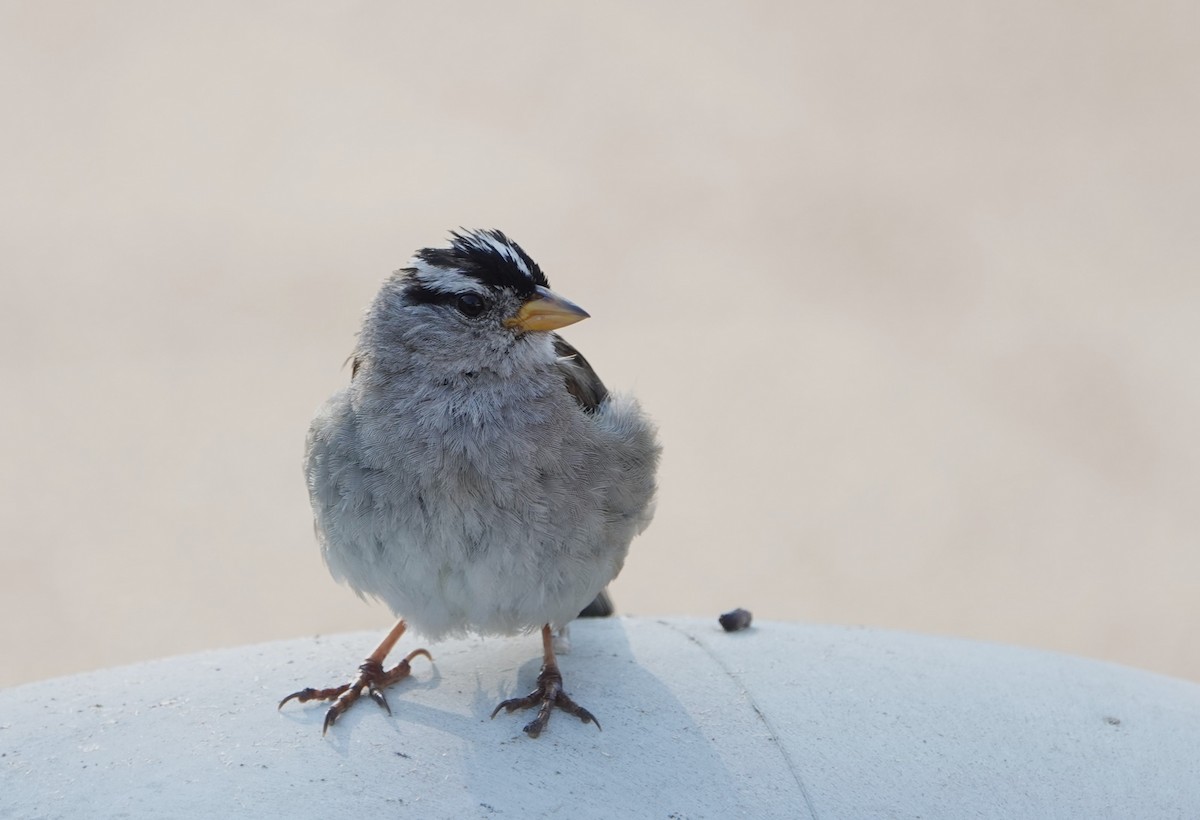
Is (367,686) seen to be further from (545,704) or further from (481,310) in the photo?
(481,310)

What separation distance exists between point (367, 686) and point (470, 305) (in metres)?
1.21

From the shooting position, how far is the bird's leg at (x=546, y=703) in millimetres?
3219

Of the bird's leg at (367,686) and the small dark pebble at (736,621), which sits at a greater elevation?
the small dark pebble at (736,621)

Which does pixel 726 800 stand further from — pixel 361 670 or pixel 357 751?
pixel 361 670

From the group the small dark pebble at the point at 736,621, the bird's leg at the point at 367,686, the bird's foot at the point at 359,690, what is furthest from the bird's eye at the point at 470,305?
the small dark pebble at the point at 736,621

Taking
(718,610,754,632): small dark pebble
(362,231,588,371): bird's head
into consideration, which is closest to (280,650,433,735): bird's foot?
(362,231,588,371): bird's head

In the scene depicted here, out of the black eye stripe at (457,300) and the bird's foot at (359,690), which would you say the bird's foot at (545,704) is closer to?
the bird's foot at (359,690)

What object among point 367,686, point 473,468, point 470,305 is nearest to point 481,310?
point 470,305

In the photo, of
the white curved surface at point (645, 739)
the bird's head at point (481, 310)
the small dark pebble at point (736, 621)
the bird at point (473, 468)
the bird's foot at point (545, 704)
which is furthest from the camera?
the small dark pebble at point (736, 621)

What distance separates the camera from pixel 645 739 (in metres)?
3.12

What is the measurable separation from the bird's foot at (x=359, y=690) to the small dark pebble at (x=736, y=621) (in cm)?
108

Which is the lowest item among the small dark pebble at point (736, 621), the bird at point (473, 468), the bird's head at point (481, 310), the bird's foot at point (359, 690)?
the bird's foot at point (359, 690)

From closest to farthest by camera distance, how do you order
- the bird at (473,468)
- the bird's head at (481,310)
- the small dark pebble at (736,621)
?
the bird at (473,468)
the bird's head at (481,310)
the small dark pebble at (736,621)

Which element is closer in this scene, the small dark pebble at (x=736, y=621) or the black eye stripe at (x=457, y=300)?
the black eye stripe at (x=457, y=300)
